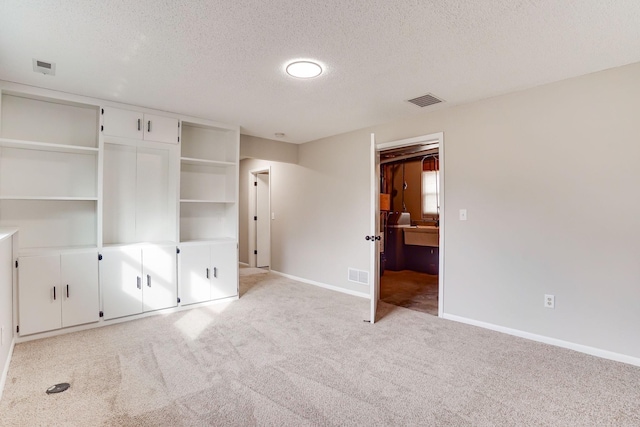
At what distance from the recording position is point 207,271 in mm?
3869

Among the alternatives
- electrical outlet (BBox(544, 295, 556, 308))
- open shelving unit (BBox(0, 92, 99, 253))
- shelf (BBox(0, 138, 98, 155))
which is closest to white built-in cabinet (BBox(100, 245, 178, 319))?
open shelving unit (BBox(0, 92, 99, 253))

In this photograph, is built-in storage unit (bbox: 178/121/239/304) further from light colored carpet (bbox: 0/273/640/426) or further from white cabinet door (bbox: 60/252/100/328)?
white cabinet door (bbox: 60/252/100/328)

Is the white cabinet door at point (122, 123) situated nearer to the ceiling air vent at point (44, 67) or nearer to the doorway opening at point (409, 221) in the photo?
the ceiling air vent at point (44, 67)

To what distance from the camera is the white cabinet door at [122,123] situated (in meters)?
3.21

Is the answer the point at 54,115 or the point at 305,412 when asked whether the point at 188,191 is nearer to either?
the point at 54,115

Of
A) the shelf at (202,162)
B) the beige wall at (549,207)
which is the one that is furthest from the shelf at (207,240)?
the beige wall at (549,207)

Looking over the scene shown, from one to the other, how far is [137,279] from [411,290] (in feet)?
11.8

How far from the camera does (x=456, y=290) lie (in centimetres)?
333

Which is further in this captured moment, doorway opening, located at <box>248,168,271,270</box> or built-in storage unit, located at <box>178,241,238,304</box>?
doorway opening, located at <box>248,168,271,270</box>

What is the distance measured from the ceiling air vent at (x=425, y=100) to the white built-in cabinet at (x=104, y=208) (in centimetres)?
233

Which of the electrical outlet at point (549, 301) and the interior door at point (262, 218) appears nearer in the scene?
the electrical outlet at point (549, 301)

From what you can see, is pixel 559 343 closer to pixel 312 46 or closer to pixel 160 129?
pixel 312 46

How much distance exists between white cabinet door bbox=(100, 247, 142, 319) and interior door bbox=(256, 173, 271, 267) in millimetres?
3139

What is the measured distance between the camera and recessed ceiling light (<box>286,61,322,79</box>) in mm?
2410
